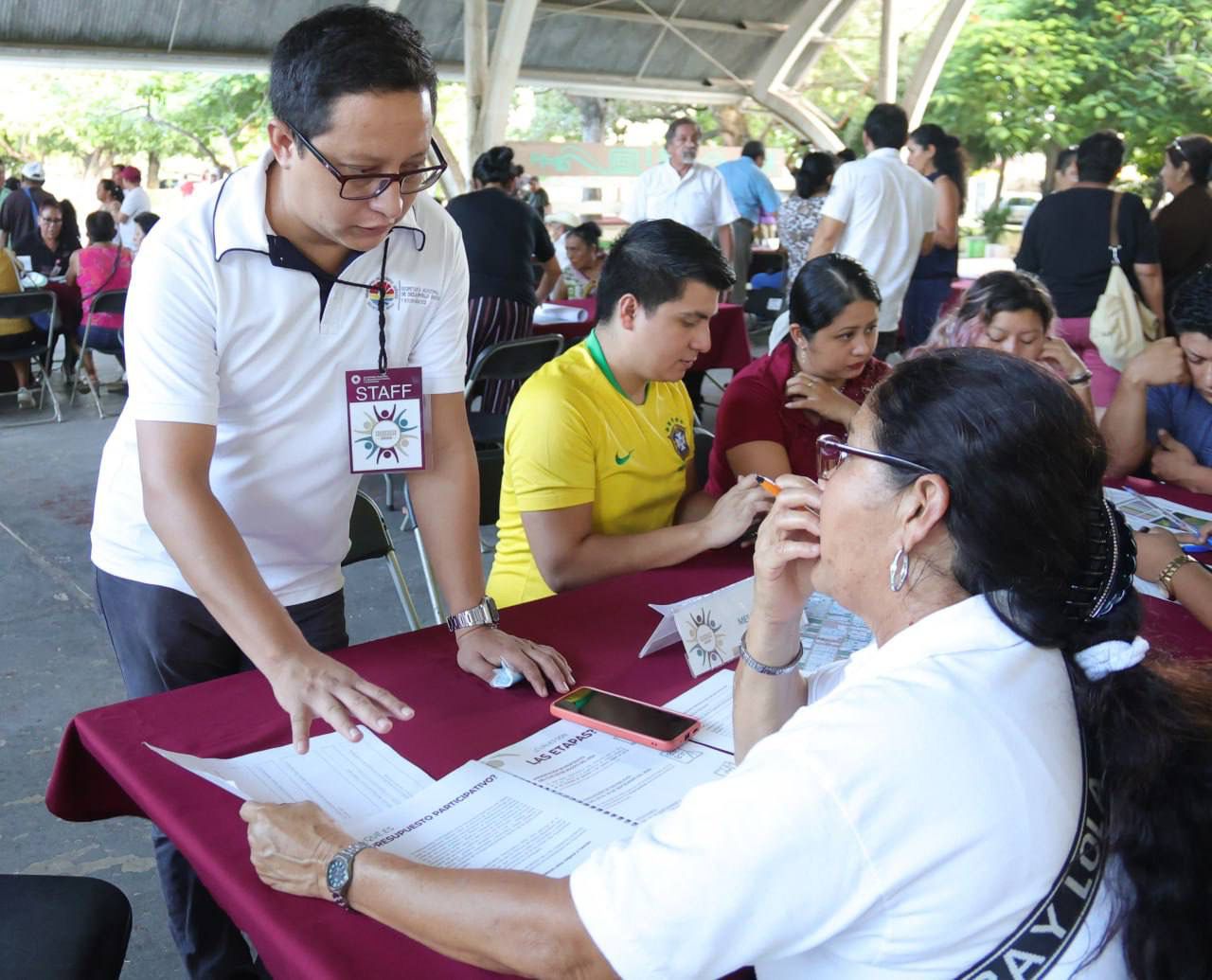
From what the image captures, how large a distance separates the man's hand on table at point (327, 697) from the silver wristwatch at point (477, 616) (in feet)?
0.98

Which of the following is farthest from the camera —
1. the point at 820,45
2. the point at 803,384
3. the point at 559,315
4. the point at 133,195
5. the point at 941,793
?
the point at 820,45

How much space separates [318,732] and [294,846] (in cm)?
30

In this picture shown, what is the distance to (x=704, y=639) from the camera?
1485 millimetres

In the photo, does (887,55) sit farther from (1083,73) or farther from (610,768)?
(610,768)

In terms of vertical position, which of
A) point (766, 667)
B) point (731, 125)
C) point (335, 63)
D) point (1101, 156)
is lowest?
point (766, 667)

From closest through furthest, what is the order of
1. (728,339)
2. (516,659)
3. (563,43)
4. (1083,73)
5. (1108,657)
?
1. (1108,657)
2. (516,659)
3. (728,339)
4. (563,43)
5. (1083,73)

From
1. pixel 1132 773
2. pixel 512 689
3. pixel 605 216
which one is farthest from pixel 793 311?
pixel 605 216

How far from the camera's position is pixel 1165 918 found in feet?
2.63

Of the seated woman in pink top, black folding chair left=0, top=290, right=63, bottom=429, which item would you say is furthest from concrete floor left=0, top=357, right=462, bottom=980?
the seated woman in pink top

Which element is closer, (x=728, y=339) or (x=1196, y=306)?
(x=1196, y=306)

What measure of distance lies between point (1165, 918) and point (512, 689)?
0.79 meters

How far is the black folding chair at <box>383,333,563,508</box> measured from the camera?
398cm

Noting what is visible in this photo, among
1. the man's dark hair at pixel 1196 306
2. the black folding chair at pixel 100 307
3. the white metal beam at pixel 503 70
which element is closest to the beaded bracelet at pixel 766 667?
the man's dark hair at pixel 1196 306

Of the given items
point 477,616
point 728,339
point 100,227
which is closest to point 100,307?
point 100,227
